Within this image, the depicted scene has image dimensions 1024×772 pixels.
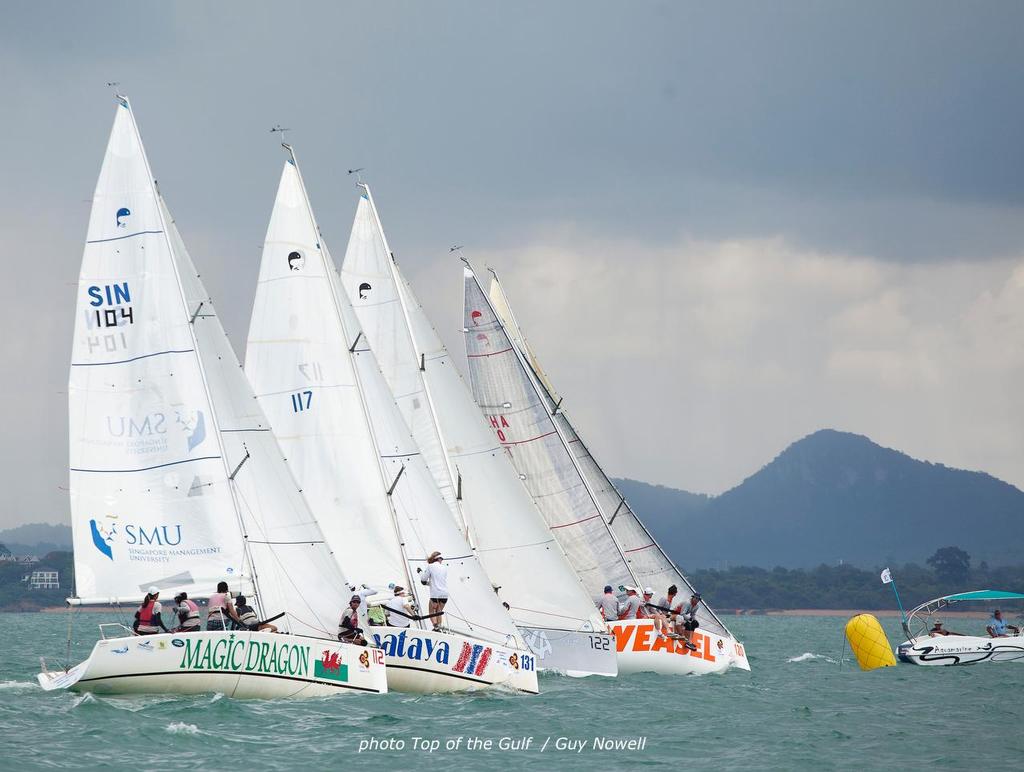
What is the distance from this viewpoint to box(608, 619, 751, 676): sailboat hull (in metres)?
33.7

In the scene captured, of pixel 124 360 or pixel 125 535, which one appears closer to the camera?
pixel 125 535

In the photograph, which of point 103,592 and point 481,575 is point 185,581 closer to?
point 103,592

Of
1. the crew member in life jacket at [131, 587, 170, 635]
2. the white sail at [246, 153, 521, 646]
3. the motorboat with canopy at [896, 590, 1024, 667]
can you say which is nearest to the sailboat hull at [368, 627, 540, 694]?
the white sail at [246, 153, 521, 646]

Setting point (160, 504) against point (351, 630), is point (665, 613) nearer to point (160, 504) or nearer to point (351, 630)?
point (351, 630)

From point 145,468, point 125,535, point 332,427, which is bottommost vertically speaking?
point 125,535

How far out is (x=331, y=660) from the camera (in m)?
23.9

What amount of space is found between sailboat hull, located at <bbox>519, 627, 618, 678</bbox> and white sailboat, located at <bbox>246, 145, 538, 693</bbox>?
11.2 ft

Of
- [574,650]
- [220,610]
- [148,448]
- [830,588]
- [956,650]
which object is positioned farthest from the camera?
[830,588]

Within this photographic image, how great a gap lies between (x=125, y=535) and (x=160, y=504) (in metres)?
0.75

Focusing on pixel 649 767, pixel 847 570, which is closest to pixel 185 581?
pixel 649 767

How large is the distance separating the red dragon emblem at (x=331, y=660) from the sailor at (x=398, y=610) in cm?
266

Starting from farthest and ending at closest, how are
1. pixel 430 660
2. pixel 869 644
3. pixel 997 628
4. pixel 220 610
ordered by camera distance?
1. pixel 997 628
2. pixel 869 644
3. pixel 430 660
4. pixel 220 610

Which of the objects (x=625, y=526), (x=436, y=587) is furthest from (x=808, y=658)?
(x=436, y=587)

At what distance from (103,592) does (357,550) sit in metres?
6.46
